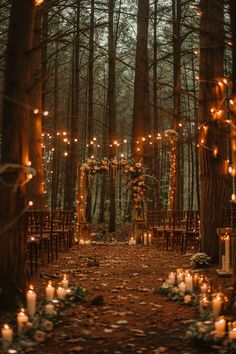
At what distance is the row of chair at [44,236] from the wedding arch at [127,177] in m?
3.03

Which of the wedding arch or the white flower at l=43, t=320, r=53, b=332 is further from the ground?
the wedding arch

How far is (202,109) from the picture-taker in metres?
10.2

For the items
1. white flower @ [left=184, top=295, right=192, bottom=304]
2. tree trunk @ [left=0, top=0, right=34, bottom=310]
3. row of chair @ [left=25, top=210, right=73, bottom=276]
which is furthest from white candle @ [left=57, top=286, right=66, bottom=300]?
row of chair @ [left=25, top=210, right=73, bottom=276]

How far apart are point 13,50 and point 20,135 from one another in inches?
43.2

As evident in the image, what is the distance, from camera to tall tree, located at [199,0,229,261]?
9930mm

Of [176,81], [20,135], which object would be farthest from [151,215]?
[20,135]

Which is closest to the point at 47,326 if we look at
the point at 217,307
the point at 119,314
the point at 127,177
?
the point at 119,314

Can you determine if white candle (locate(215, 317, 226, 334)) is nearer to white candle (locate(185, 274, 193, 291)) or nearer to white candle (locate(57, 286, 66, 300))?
white candle (locate(185, 274, 193, 291))

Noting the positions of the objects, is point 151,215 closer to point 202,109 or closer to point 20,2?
point 202,109

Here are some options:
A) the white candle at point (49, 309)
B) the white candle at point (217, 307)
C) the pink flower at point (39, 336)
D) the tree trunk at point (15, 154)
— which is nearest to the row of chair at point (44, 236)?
the tree trunk at point (15, 154)

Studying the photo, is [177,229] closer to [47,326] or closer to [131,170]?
[131,170]

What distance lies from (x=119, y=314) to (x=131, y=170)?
12454mm

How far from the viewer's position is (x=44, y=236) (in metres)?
10.7

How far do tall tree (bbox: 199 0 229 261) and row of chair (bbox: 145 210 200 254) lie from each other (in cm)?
236
